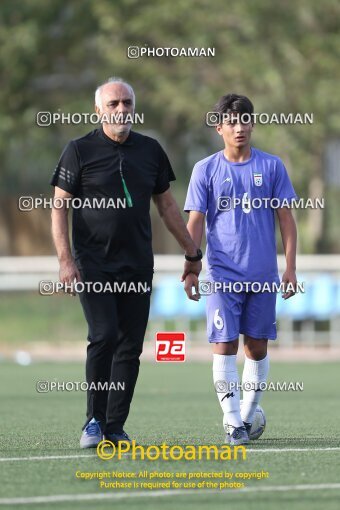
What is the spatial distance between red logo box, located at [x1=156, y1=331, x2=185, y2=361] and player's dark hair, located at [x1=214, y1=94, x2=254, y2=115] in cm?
157

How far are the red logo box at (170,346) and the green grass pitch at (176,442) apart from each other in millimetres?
552

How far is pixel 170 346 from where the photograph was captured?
8797 mm

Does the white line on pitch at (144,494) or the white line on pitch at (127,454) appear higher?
the white line on pitch at (144,494)

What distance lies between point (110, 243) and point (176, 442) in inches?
55.8

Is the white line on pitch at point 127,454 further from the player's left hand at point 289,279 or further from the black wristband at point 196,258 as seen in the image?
the black wristband at point 196,258

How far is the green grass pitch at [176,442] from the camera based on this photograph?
6121 millimetres

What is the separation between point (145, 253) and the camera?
8.11 meters

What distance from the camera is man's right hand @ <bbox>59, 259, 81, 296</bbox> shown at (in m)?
7.78

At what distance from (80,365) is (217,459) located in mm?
12807

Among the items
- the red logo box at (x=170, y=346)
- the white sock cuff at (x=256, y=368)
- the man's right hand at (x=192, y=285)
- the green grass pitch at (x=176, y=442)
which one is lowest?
the green grass pitch at (x=176, y=442)

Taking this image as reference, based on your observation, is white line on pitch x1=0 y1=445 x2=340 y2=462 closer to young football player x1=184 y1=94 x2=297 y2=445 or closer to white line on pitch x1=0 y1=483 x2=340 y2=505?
young football player x1=184 y1=94 x2=297 y2=445

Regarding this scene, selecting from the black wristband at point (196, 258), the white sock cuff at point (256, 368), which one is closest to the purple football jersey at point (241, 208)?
the black wristband at point (196, 258)

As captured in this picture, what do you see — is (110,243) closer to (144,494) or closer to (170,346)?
(170,346)

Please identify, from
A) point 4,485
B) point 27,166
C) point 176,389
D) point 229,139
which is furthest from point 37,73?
point 4,485
